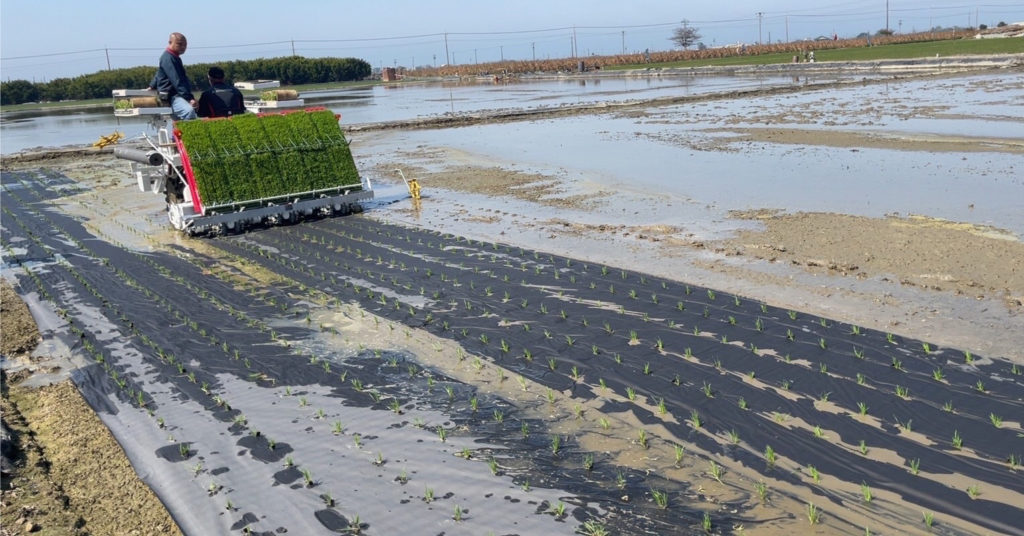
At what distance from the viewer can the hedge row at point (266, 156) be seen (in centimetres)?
1345

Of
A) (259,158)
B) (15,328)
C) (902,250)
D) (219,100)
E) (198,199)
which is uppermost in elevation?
(219,100)

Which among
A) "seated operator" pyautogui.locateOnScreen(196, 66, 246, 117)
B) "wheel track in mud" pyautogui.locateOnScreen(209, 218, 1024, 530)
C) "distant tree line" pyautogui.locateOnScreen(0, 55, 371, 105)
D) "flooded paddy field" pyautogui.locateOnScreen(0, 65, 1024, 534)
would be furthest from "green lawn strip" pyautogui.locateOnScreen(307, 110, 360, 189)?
"distant tree line" pyautogui.locateOnScreen(0, 55, 371, 105)

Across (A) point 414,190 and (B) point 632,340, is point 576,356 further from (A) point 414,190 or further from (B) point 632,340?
(A) point 414,190

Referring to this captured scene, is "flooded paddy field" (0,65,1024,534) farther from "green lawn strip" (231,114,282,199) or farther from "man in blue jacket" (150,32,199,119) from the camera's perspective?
"man in blue jacket" (150,32,199,119)

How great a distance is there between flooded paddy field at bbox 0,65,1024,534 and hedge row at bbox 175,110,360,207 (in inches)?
29.9

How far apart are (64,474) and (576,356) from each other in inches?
158

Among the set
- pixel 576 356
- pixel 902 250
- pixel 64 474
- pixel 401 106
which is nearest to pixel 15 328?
pixel 64 474

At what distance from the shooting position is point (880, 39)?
80125 mm

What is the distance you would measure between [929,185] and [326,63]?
71.1 metres

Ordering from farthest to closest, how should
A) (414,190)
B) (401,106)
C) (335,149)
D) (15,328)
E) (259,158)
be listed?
1. (401,106)
2. (414,190)
3. (335,149)
4. (259,158)
5. (15,328)

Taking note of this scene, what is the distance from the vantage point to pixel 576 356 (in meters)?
7.37

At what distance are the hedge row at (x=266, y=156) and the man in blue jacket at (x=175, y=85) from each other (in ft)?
1.83

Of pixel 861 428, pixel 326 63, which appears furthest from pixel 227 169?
pixel 326 63

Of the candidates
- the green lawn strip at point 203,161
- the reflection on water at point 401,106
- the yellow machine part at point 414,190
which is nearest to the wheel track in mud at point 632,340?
the green lawn strip at point 203,161
